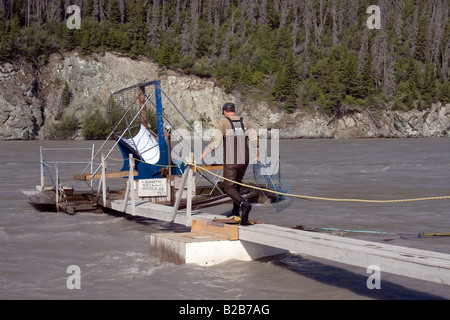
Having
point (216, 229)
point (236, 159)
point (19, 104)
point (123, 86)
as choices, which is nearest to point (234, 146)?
point (236, 159)

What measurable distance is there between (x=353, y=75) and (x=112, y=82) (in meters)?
43.6

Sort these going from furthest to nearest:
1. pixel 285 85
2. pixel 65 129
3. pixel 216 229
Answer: pixel 285 85
pixel 65 129
pixel 216 229

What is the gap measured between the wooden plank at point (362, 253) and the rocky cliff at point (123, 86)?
8031 centimetres

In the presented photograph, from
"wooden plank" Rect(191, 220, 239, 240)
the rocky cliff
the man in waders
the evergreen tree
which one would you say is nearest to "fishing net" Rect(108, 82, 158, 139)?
the rocky cliff

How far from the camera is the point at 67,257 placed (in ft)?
33.4

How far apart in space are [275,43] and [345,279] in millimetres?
108187

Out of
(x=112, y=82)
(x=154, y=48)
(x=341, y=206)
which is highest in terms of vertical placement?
(x=154, y=48)

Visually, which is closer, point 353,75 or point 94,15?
point 353,75

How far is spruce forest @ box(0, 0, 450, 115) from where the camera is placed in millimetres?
96375

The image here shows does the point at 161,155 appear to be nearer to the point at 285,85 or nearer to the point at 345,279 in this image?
the point at 345,279

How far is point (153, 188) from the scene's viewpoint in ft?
50.5
